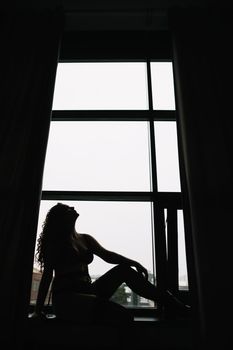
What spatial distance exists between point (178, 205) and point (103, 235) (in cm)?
74

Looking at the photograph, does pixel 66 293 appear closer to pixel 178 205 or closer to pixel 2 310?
pixel 2 310

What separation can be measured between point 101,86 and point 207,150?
5.38 ft

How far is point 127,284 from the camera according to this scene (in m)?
2.21

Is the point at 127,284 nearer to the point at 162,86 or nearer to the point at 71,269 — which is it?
the point at 71,269

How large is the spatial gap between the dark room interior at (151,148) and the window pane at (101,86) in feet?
0.32

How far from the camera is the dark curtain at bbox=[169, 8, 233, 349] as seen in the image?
2.00 meters

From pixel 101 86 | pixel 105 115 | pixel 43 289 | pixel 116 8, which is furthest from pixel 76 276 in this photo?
pixel 116 8

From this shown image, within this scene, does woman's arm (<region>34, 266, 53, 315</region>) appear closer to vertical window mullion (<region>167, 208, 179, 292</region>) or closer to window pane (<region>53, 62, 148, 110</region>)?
vertical window mullion (<region>167, 208, 179, 292</region>)

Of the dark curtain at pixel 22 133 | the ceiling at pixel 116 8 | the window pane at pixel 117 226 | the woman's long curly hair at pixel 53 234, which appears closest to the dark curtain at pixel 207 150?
the ceiling at pixel 116 8

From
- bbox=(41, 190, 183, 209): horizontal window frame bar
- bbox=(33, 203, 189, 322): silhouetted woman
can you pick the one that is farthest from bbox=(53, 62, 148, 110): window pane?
bbox=(33, 203, 189, 322): silhouetted woman

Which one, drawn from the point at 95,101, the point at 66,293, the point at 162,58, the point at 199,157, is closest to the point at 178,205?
the point at 199,157

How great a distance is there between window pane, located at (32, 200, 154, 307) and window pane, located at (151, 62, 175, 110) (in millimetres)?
1137

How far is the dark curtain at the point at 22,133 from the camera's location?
2112 millimetres

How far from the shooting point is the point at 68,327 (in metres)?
2.13
